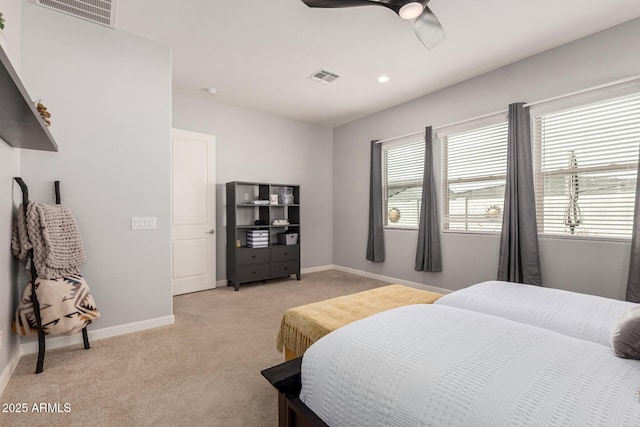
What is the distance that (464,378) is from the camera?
3.08 feet

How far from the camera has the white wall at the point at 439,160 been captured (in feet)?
9.20

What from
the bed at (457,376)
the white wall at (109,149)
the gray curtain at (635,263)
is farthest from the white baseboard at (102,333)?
the gray curtain at (635,263)

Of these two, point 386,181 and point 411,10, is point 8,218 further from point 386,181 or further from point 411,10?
point 386,181

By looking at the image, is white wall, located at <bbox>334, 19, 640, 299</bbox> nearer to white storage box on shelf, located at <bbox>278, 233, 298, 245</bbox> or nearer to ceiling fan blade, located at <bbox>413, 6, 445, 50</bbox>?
white storage box on shelf, located at <bbox>278, 233, 298, 245</bbox>

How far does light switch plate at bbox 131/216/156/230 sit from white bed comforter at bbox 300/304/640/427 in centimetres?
234

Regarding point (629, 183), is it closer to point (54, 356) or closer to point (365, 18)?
point (365, 18)

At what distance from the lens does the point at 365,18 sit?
265cm

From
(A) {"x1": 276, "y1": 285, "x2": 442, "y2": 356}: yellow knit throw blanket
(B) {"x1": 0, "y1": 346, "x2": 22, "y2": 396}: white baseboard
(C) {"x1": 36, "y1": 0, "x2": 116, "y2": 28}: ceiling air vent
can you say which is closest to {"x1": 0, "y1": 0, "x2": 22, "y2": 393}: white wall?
(B) {"x1": 0, "y1": 346, "x2": 22, "y2": 396}: white baseboard

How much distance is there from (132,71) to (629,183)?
15.2ft

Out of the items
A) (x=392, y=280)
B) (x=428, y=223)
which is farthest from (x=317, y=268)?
(x=428, y=223)

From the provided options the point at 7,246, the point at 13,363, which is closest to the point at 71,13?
the point at 7,246

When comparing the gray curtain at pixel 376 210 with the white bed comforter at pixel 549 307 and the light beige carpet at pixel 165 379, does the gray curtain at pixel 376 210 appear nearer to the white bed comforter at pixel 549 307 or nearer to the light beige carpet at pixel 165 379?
the light beige carpet at pixel 165 379

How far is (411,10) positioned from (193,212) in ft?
11.8

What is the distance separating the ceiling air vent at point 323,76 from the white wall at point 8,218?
8.55 feet
